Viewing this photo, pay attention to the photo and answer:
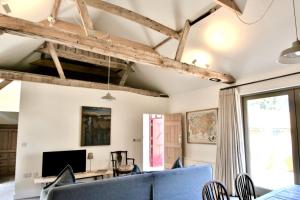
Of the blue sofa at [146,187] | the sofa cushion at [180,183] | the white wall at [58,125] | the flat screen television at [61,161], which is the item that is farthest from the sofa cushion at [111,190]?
the white wall at [58,125]

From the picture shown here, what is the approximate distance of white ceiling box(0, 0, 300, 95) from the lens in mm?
3535

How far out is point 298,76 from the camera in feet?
13.4

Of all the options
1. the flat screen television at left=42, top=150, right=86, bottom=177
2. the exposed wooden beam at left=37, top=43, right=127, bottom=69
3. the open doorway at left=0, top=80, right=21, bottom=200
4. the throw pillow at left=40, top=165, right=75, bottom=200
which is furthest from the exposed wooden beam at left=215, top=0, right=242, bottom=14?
the open doorway at left=0, top=80, right=21, bottom=200

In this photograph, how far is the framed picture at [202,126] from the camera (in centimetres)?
577

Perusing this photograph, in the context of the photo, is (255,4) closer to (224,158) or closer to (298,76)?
(298,76)

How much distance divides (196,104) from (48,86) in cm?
421

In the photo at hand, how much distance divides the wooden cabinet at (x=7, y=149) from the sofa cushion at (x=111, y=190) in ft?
22.2

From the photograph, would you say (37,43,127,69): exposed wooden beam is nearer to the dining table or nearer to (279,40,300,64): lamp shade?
(279,40,300,64): lamp shade

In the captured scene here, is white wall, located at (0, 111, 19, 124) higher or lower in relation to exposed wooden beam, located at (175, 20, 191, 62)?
lower

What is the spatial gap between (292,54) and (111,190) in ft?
8.53

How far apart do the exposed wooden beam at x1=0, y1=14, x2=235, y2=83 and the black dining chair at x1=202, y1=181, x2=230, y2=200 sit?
2403 mm

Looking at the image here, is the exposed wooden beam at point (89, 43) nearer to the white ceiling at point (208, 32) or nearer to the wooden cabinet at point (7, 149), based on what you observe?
the white ceiling at point (208, 32)

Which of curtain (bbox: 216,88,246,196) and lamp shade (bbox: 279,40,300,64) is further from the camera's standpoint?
curtain (bbox: 216,88,246,196)

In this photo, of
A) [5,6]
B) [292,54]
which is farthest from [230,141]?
[5,6]
